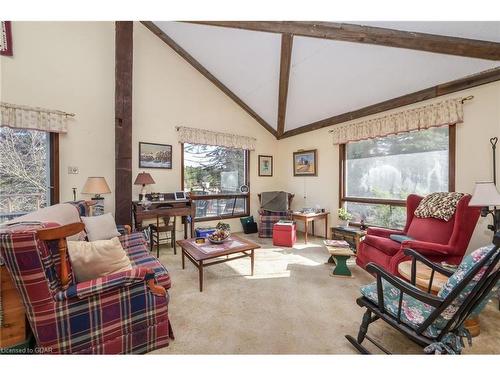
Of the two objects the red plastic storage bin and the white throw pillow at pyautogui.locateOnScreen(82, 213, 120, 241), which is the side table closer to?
the red plastic storage bin

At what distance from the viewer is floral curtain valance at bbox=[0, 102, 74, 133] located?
2.89 m

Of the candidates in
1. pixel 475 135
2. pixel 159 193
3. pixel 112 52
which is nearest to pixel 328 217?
pixel 475 135

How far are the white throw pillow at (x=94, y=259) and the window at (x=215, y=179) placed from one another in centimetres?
270

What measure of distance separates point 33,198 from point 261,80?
4.16 meters

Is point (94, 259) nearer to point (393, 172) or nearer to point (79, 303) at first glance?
point (79, 303)

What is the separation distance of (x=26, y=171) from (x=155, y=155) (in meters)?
1.77

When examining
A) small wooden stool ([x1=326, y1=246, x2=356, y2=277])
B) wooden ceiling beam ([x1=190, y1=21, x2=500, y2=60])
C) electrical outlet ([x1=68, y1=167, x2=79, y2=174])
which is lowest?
small wooden stool ([x1=326, y1=246, x2=356, y2=277])

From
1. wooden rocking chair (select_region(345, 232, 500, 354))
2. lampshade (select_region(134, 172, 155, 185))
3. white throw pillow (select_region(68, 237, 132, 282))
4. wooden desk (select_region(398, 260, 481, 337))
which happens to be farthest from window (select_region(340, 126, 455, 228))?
white throw pillow (select_region(68, 237, 132, 282))

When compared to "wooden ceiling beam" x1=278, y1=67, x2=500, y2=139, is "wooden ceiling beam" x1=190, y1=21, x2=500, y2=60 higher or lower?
higher

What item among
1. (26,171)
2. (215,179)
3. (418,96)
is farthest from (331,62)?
(26,171)

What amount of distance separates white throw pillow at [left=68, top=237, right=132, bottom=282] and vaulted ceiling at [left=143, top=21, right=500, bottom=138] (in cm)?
305

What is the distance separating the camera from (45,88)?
323 centimetres

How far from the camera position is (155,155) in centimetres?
414
